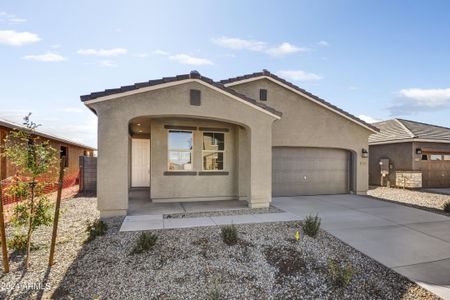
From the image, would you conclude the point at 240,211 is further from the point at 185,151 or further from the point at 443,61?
the point at 443,61

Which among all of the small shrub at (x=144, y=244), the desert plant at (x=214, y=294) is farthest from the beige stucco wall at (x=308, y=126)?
the desert plant at (x=214, y=294)

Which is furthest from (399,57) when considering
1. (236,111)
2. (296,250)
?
(296,250)

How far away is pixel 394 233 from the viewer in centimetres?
630

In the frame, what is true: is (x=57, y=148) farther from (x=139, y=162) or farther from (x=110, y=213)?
(x=110, y=213)

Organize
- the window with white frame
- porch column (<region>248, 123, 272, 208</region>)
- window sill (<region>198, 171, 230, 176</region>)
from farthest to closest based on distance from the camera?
the window with white frame, window sill (<region>198, 171, 230, 176</region>), porch column (<region>248, 123, 272, 208</region>)

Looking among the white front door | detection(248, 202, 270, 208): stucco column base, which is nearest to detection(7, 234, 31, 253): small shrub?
detection(248, 202, 270, 208): stucco column base

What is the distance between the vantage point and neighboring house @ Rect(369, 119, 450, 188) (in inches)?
597

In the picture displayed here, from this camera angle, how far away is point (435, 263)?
4602 mm

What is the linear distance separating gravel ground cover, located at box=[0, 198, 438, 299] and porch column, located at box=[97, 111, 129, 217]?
150 cm

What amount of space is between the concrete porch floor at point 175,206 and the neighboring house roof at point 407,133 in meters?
11.9

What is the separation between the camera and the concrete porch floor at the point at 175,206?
802cm

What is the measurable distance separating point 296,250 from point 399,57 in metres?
12.3

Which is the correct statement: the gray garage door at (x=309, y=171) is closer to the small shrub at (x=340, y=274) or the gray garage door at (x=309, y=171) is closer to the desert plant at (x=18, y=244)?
the small shrub at (x=340, y=274)

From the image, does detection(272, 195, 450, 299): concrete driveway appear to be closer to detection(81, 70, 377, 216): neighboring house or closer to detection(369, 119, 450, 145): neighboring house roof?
detection(81, 70, 377, 216): neighboring house
